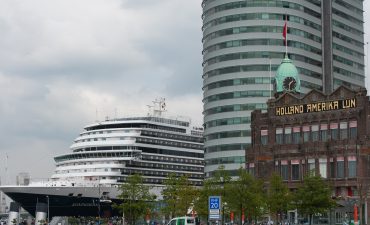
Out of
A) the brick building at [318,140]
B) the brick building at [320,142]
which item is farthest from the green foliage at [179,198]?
the brick building at [320,142]

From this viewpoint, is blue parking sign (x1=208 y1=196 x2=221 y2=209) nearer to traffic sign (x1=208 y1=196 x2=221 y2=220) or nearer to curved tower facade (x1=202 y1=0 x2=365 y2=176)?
traffic sign (x1=208 y1=196 x2=221 y2=220)

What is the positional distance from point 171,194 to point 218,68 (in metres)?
49.6

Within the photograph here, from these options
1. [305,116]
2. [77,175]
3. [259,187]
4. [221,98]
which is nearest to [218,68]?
[221,98]

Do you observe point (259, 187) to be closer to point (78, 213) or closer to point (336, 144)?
point (336, 144)

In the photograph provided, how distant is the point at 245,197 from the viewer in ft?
298

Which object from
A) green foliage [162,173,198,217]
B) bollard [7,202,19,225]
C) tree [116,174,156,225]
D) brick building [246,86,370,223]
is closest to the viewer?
brick building [246,86,370,223]

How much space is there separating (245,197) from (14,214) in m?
78.7

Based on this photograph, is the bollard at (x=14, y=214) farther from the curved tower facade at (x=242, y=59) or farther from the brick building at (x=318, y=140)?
the brick building at (x=318, y=140)

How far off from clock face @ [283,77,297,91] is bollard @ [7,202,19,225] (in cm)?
6570

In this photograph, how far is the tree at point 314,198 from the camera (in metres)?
88.8

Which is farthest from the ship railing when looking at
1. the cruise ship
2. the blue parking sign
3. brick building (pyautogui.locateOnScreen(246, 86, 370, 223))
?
the blue parking sign

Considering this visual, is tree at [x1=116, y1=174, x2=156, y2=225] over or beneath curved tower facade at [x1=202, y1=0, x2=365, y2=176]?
beneath

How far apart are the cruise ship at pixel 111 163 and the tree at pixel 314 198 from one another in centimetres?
6450

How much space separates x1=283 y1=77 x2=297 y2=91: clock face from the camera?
390 ft
